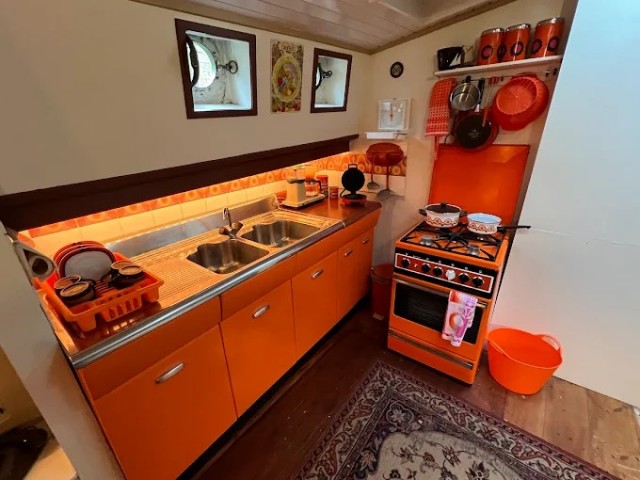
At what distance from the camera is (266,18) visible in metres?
1.40

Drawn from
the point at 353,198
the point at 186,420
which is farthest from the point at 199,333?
the point at 353,198

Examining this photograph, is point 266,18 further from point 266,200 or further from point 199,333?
point 199,333

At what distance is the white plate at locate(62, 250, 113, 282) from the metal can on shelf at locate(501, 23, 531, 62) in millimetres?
2263

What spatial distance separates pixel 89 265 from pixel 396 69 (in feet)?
7.20

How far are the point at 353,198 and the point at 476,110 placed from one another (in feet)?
3.17

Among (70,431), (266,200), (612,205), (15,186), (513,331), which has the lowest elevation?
(513,331)

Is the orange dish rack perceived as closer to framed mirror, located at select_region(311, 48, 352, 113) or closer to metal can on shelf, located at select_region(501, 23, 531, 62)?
framed mirror, located at select_region(311, 48, 352, 113)

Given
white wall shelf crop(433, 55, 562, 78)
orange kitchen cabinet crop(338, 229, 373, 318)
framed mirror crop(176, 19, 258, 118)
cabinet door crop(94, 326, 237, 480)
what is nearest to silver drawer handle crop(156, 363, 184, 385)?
cabinet door crop(94, 326, 237, 480)

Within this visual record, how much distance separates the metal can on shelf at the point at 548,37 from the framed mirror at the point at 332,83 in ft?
3.50

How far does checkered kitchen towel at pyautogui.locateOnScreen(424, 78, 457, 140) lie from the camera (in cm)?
193

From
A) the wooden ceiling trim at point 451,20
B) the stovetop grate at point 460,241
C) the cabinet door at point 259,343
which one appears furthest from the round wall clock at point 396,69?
the cabinet door at point 259,343

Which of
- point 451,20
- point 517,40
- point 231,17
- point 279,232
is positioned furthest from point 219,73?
point 517,40

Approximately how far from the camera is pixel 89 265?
1.18m

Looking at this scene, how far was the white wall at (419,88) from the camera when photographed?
1.69 metres
